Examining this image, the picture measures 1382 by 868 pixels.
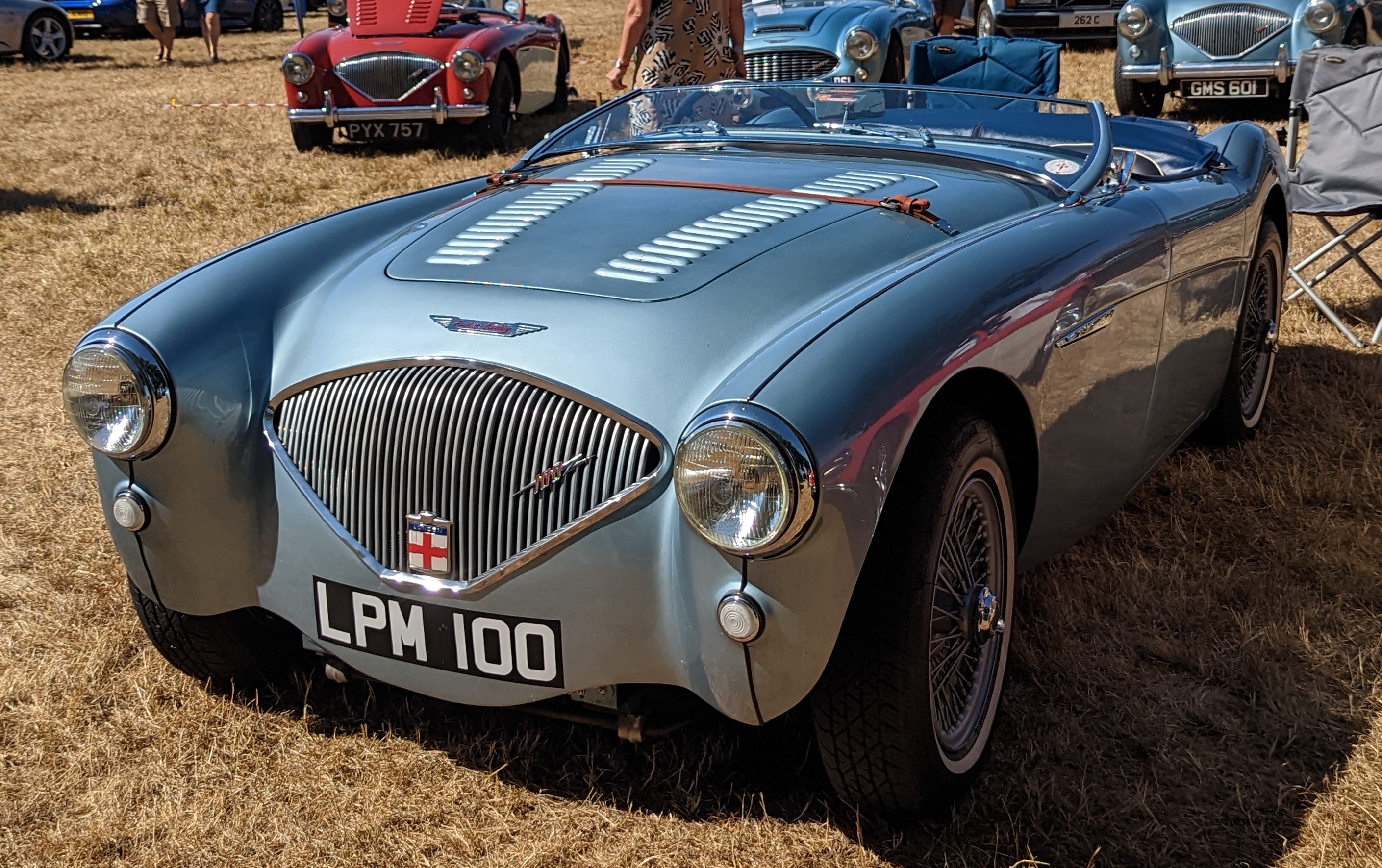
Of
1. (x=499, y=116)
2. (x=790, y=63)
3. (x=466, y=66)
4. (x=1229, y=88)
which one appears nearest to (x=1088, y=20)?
(x=1229, y=88)

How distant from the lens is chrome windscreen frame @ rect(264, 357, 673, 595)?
219cm

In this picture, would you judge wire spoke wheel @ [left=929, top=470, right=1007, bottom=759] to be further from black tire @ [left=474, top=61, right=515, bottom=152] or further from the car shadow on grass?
black tire @ [left=474, top=61, right=515, bottom=152]

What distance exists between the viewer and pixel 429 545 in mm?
2348

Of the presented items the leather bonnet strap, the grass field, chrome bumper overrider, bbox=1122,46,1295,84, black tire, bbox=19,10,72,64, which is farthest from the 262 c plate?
black tire, bbox=19,10,72,64

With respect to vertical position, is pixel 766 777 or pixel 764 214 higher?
pixel 764 214

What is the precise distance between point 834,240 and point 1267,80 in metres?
8.08

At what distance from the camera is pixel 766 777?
8.66ft

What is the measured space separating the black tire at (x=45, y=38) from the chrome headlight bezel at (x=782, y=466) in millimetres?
17038

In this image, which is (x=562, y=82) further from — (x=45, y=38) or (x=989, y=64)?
(x=45, y=38)

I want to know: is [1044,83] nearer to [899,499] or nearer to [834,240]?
[834,240]

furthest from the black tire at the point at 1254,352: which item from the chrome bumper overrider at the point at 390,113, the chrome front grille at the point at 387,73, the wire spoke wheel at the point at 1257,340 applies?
the chrome front grille at the point at 387,73

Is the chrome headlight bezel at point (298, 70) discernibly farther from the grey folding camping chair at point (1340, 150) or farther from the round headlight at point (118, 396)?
the round headlight at point (118, 396)

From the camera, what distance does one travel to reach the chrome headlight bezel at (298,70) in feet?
31.4

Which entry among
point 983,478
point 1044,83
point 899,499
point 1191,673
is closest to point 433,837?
point 899,499
